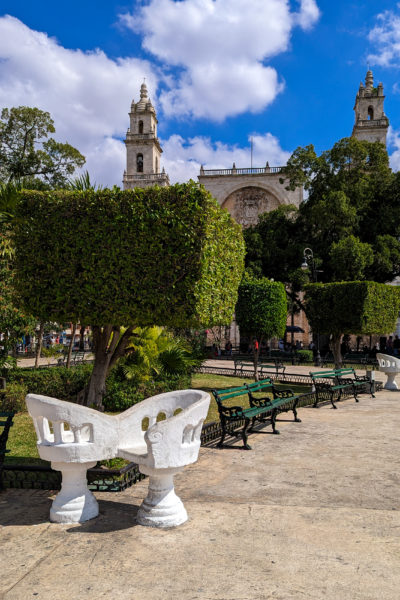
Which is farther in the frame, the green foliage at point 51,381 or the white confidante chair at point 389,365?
the white confidante chair at point 389,365

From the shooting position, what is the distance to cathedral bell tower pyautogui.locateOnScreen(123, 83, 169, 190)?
41281mm

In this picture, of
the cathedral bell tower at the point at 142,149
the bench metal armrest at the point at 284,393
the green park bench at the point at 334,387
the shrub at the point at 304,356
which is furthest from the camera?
the cathedral bell tower at the point at 142,149

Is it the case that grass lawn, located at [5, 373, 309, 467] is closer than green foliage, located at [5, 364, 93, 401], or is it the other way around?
Answer: grass lawn, located at [5, 373, 309, 467]

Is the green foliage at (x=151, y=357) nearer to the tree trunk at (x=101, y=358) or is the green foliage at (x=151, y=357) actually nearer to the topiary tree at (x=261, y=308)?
the tree trunk at (x=101, y=358)

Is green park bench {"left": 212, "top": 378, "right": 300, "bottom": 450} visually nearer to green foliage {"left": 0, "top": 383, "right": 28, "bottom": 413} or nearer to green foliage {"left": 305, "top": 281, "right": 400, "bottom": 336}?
green foliage {"left": 0, "top": 383, "right": 28, "bottom": 413}

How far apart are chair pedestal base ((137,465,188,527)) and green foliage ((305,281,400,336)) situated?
10.7 metres

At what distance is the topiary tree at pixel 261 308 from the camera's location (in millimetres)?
14336

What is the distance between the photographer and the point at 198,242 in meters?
6.16

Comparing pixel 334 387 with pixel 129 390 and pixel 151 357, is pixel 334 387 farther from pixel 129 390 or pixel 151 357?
pixel 129 390

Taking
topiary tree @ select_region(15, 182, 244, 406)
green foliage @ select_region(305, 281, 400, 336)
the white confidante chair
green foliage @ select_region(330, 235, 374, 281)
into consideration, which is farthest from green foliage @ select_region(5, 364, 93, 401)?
green foliage @ select_region(330, 235, 374, 281)

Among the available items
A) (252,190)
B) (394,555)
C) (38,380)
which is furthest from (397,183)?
(394,555)

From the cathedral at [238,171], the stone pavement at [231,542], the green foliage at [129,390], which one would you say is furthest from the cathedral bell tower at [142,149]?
the stone pavement at [231,542]

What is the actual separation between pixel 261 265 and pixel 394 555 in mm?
24318

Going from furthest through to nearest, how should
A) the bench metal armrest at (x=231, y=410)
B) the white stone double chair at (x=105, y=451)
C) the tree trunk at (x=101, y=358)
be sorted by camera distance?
the tree trunk at (x=101, y=358) → the bench metal armrest at (x=231, y=410) → the white stone double chair at (x=105, y=451)
